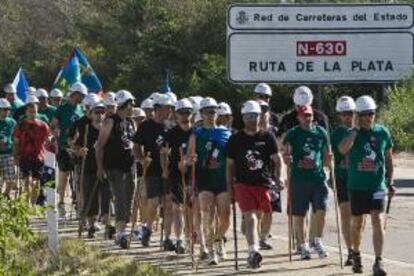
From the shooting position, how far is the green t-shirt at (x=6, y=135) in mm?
17891

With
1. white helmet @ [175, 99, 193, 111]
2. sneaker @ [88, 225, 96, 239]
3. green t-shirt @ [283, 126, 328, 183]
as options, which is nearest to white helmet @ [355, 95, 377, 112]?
green t-shirt @ [283, 126, 328, 183]

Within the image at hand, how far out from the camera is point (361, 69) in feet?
90.7

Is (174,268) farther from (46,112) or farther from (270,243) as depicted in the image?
(46,112)

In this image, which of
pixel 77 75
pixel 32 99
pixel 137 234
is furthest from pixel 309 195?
pixel 77 75

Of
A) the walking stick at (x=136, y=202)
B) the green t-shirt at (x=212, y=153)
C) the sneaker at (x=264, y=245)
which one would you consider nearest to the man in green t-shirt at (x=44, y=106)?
the walking stick at (x=136, y=202)

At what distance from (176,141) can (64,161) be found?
431 cm

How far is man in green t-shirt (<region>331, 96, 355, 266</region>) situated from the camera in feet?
40.5

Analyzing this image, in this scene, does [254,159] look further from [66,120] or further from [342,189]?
[66,120]

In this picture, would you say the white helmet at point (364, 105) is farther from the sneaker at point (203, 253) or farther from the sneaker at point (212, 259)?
the sneaker at point (203, 253)

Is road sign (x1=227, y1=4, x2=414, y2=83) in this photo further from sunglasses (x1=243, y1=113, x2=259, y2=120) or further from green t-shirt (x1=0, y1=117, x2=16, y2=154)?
sunglasses (x1=243, y1=113, x2=259, y2=120)

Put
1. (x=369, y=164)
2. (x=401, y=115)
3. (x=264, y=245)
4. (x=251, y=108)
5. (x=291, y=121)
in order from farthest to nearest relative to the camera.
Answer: (x=401, y=115) < (x=264, y=245) < (x=291, y=121) < (x=251, y=108) < (x=369, y=164)

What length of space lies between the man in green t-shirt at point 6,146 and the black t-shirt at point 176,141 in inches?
198

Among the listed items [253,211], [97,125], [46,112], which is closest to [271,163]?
[253,211]

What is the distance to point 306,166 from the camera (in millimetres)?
12711
